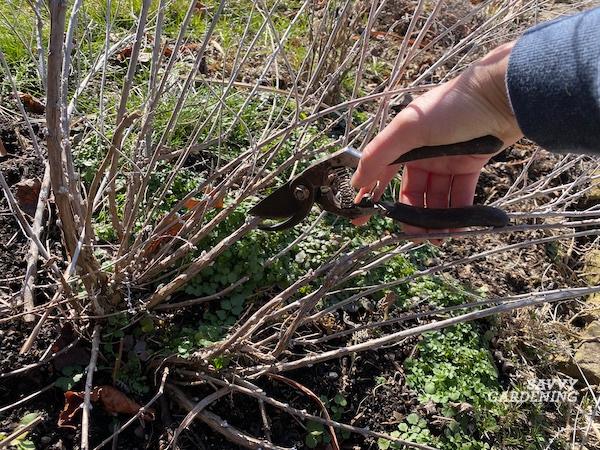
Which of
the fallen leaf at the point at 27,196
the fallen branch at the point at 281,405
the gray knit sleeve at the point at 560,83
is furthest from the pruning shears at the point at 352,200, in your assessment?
the fallen leaf at the point at 27,196

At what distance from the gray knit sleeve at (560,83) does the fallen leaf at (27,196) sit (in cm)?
179

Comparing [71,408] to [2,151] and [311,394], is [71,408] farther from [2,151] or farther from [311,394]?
[2,151]

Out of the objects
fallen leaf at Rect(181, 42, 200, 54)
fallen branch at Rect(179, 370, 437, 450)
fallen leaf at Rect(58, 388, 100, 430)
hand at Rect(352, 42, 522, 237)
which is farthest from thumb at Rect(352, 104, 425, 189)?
fallen leaf at Rect(181, 42, 200, 54)

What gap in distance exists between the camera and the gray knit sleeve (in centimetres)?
151

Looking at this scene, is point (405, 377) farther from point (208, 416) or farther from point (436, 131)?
point (436, 131)

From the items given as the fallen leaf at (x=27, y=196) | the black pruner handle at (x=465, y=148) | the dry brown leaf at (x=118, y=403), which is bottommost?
the dry brown leaf at (x=118, y=403)

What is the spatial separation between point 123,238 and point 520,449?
1542 millimetres

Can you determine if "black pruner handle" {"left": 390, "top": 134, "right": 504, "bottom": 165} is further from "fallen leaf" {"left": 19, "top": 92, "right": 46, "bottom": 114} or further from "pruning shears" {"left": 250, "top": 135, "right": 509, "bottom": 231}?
"fallen leaf" {"left": 19, "top": 92, "right": 46, "bottom": 114}

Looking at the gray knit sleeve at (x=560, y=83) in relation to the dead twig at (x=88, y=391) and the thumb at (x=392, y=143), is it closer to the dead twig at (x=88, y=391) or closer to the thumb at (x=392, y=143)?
the thumb at (x=392, y=143)

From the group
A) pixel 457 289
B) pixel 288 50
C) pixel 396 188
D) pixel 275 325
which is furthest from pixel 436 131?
pixel 288 50

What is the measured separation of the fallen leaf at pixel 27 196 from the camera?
8.51 feet

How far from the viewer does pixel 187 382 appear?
7.31ft

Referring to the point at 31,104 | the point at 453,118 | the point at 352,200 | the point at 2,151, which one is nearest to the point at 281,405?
the point at 352,200

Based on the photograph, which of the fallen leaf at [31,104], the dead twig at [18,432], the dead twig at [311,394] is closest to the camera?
the dead twig at [18,432]
